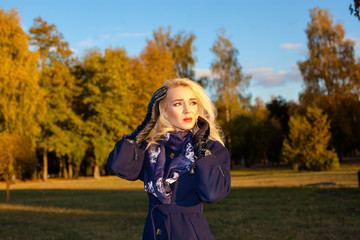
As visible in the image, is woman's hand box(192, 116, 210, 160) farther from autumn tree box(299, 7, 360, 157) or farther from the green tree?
autumn tree box(299, 7, 360, 157)

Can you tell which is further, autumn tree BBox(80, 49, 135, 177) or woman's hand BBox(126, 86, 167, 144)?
autumn tree BBox(80, 49, 135, 177)

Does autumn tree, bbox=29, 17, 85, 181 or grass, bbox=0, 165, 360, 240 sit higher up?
autumn tree, bbox=29, 17, 85, 181

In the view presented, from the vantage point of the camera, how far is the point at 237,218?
11984 millimetres

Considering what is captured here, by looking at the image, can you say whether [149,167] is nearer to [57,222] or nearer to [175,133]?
[175,133]

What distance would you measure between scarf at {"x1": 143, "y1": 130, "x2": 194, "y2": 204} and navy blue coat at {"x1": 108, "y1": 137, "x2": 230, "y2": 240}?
66mm

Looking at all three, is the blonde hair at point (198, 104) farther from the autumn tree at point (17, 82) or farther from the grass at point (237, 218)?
the autumn tree at point (17, 82)

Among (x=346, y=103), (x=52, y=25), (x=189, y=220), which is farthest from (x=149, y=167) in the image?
(x=346, y=103)

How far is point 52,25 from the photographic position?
44.4 m

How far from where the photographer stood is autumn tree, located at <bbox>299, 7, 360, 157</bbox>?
4656 cm

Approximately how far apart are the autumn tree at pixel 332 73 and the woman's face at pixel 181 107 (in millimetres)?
45897

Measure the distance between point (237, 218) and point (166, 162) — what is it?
364 inches

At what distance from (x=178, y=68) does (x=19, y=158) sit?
112ft

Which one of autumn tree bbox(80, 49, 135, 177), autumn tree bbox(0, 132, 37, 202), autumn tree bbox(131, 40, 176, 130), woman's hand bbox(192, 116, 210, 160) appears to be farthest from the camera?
autumn tree bbox(80, 49, 135, 177)

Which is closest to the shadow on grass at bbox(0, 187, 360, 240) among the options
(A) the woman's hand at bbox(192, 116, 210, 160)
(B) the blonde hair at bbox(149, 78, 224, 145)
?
(B) the blonde hair at bbox(149, 78, 224, 145)
